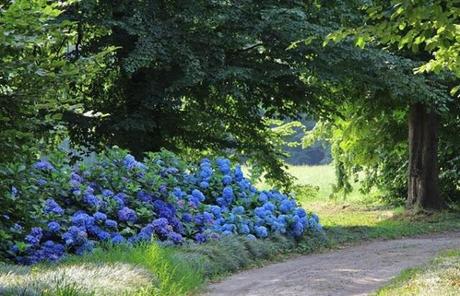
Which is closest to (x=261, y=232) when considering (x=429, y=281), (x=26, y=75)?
(x=429, y=281)

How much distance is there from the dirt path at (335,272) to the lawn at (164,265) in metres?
0.30

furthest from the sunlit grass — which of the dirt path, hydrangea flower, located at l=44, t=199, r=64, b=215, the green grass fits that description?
the green grass

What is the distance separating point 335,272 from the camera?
8.04 m

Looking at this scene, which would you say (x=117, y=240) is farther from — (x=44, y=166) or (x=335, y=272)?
(x=335, y=272)

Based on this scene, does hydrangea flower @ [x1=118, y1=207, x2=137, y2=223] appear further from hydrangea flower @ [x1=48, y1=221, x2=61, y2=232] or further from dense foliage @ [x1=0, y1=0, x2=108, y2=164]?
dense foliage @ [x1=0, y1=0, x2=108, y2=164]

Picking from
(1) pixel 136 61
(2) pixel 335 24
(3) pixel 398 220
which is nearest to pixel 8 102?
(1) pixel 136 61

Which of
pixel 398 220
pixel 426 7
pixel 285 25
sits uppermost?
pixel 285 25

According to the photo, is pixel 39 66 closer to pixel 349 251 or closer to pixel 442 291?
pixel 442 291

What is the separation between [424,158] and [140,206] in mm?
8684

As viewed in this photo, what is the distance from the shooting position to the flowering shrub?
8.02m

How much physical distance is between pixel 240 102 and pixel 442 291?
8009mm

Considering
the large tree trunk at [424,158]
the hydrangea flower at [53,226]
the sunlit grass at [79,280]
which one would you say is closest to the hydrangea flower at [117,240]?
the hydrangea flower at [53,226]

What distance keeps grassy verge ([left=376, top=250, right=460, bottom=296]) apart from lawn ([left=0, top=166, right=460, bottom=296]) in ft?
6.57

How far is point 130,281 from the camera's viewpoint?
6023mm
